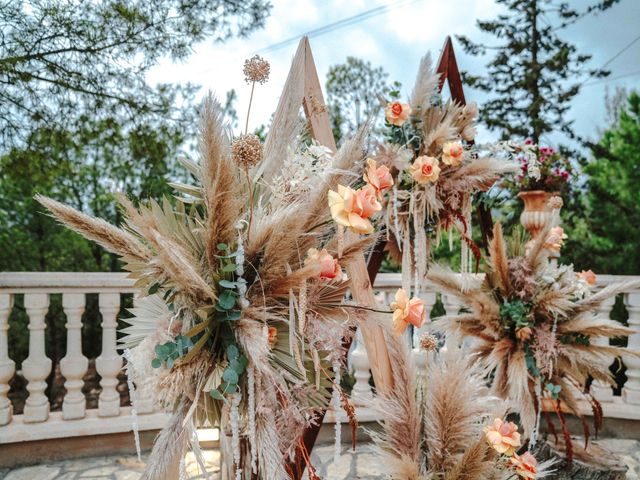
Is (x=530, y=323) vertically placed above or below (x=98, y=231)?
below

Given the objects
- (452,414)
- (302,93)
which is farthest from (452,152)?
(452,414)

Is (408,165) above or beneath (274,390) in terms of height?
above

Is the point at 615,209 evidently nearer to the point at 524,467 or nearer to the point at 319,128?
the point at 524,467

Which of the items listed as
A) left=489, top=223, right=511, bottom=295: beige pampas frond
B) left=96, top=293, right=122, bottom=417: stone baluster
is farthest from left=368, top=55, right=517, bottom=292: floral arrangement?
left=96, top=293, right=122, bottom=417: stone baluster

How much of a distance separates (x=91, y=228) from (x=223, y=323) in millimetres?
245

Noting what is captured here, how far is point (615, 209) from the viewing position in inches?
251

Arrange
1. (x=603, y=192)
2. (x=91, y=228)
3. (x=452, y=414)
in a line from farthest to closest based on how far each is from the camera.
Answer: (x=603, y=192) → (x=452, y=414) → (x=91, y=228)

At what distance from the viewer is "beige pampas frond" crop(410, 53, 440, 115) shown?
1383mm

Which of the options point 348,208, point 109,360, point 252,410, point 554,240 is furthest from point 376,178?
point 109,360

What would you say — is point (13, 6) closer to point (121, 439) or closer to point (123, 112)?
point (123, 112)

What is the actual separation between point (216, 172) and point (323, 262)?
22 cm

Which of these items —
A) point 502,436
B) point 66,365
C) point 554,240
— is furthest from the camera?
point 66,365

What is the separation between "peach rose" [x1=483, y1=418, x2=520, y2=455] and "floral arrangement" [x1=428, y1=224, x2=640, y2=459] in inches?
24.5

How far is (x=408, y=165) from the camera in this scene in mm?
1397
